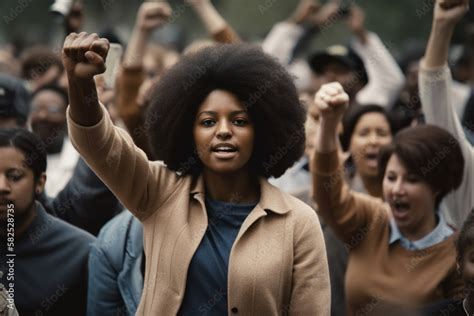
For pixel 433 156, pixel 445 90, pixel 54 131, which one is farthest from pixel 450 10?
pixel 54 131

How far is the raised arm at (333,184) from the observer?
5.36 metres

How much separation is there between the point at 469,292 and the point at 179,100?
56.7 inches

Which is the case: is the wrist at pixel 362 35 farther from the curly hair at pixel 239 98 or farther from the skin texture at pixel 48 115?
the curly hair at pixel 239 98

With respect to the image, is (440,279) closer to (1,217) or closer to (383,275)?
(383,275)

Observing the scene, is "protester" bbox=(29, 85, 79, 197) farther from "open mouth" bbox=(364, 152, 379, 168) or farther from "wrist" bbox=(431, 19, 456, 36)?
"wrist" bbox=(431, 19, 456, 36)

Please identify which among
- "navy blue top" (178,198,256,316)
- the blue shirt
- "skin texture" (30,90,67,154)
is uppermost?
"skin texture" (30,90,67,154)

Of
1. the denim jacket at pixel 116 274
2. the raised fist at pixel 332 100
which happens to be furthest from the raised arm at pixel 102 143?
the raised fist at pixel 332 100

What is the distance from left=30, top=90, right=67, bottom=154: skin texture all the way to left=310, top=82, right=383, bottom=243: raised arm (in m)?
2.47

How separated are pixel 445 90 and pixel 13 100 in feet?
8.07

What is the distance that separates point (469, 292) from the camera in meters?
4.90

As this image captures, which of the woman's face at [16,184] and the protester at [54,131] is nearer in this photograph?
the woman's face at [16,184]

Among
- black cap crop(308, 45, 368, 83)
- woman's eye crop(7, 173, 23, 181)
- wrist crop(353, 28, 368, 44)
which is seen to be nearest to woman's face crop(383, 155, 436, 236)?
woman's eye crop(7, 173, 23, 181)

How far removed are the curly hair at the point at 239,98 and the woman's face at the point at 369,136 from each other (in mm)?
2419

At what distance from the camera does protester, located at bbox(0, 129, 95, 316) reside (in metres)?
5.34
